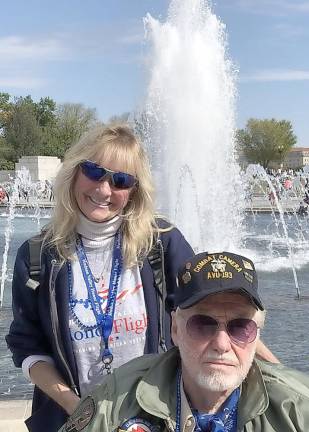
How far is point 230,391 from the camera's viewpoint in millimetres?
1789

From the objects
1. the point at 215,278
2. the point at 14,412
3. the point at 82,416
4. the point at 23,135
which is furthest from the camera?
the point at 23,135

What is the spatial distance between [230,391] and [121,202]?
0.84m

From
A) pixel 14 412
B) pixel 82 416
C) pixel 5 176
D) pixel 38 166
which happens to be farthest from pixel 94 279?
pixel 5 176

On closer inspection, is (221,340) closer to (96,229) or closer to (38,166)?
(96,229)

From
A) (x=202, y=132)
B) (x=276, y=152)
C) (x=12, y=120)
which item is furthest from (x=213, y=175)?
(x=276, y=152)

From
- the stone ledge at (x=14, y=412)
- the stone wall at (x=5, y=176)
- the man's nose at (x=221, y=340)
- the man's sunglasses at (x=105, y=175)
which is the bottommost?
the stone ledge at (x=14, y=412)

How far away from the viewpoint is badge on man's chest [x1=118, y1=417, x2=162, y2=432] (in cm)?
176

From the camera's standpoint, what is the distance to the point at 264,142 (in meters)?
98.9

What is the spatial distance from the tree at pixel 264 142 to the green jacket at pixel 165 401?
9627cm

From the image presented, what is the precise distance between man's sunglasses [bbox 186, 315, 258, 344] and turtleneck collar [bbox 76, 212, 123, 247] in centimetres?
68

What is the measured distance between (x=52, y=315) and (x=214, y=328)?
2.37 ft

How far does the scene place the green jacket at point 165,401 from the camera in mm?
1724

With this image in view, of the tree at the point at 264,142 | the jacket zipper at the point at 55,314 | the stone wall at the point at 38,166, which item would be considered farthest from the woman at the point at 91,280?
the tree at the point at 264,142

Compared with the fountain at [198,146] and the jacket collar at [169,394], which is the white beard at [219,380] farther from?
the fountain at [198,146]
